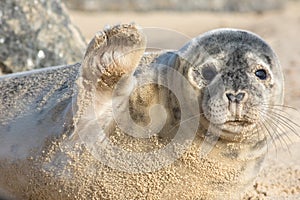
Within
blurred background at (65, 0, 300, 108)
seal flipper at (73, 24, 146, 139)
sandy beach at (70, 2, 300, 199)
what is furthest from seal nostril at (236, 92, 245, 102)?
blurred background at (65, 0, 300, 108)

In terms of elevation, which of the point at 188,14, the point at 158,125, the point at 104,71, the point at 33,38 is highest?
the point at 104,71

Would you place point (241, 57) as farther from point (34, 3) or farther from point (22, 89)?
point (34, 3)

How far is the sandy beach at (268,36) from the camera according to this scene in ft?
12.7

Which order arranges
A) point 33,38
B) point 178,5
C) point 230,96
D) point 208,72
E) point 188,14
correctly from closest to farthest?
point 230,96, point 208,72, point 33,38, point 188,14, point 178,5

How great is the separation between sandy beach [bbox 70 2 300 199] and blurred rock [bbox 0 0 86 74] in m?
0.58

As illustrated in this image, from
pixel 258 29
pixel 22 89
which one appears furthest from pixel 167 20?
pixel 22 89

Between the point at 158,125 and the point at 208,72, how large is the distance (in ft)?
0.92

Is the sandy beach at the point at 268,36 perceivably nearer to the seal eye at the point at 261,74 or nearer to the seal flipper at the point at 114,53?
the seal flipper at the point at 114,53

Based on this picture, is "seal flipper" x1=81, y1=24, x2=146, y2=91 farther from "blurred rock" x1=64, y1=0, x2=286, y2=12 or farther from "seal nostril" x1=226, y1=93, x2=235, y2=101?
"blurred rock" x1=64, y1=0, x2=286, y2=12

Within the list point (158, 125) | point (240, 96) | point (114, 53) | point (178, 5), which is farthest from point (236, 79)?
point (178, 5)

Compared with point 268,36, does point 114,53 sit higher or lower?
higher

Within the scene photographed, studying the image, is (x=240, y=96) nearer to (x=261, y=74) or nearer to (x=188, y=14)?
(x=261, y=74)

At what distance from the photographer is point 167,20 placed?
10.9 meters

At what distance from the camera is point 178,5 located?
38.2ft
